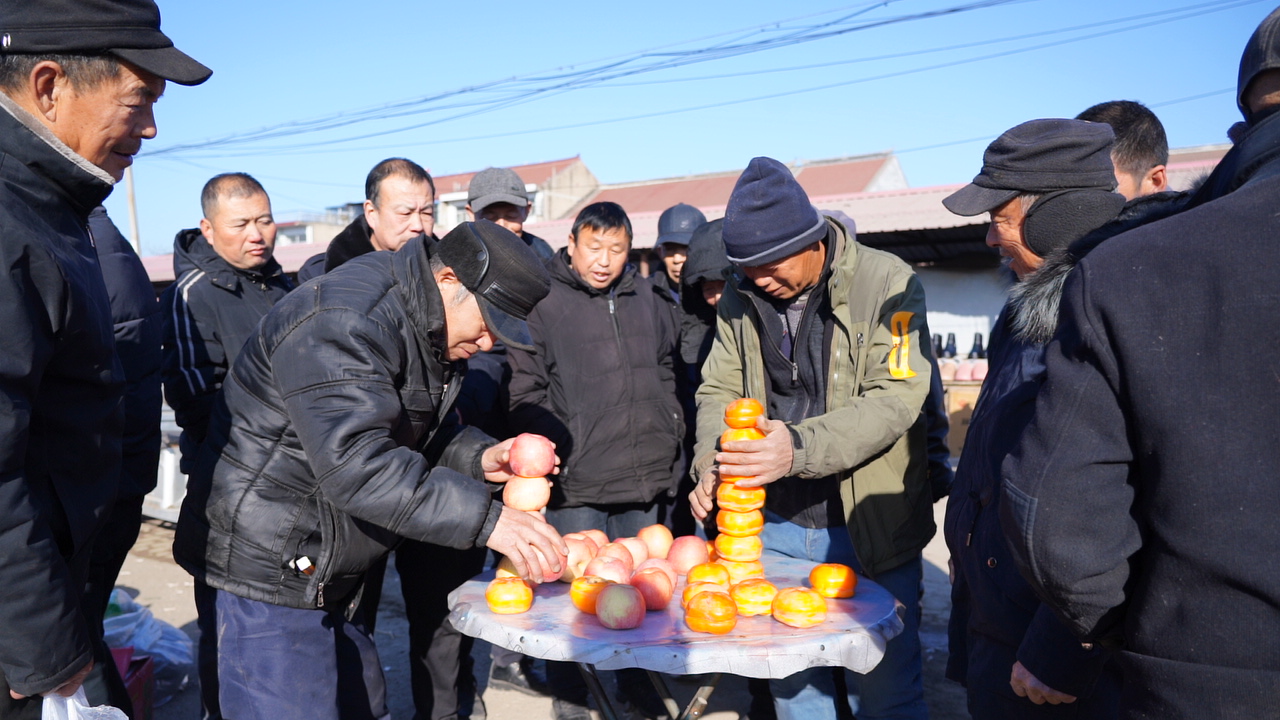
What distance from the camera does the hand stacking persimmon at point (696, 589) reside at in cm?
252

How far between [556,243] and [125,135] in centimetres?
1105

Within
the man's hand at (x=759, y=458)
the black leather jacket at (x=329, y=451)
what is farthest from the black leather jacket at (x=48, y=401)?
the man's hand at (x=759, y=458)

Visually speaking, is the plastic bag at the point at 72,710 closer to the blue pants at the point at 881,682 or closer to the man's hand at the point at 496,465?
the man's hand at the point at 496,465

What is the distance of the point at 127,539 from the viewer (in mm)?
2928

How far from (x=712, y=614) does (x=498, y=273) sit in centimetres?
119

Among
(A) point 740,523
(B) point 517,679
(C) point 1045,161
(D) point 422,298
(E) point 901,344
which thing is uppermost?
(C) point 1045,161

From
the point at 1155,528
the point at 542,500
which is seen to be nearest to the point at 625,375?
the point at 542,500

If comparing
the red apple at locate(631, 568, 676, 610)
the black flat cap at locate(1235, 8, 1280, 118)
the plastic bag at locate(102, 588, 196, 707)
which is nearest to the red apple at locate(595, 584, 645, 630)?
the red apple at locate(631, 568, 676, 610)

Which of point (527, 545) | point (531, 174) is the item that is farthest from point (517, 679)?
point (531, 174)

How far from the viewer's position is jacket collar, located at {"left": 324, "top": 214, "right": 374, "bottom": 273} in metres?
4.01

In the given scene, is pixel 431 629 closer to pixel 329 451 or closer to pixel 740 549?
pixel 740 549

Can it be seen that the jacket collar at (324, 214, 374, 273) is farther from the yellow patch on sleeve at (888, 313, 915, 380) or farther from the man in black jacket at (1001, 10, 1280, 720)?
A: the man in black jacket at (1001, 10, 1280, 720)

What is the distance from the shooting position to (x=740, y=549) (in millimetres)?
2834

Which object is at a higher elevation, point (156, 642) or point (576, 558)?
point (576, 558)
